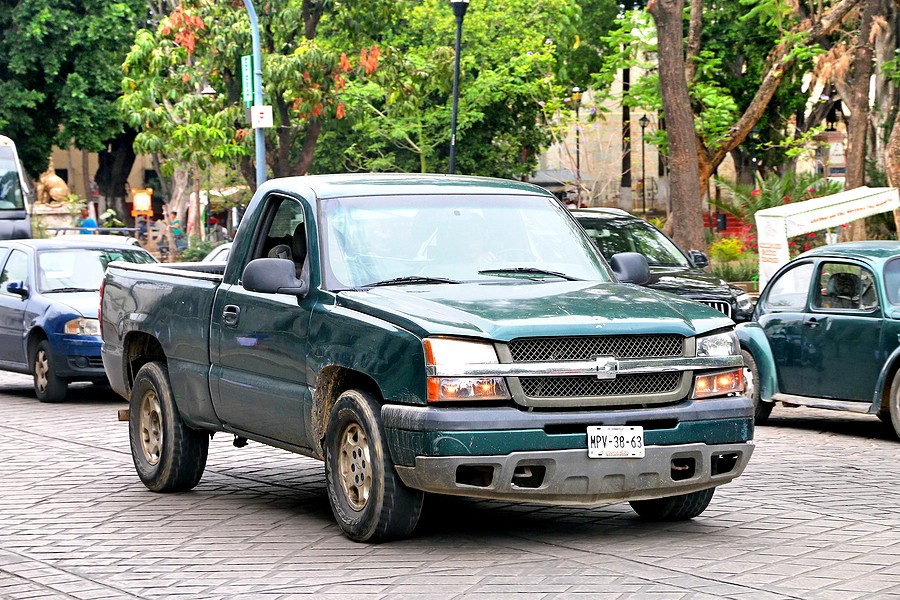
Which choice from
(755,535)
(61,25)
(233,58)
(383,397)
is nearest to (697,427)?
(755,535)

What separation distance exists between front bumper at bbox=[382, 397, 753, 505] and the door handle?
69.8 inches

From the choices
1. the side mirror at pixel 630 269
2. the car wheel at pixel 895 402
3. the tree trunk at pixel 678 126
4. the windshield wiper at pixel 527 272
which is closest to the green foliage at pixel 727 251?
the tree trunk at pixel 678 126

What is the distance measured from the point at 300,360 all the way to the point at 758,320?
266 inches

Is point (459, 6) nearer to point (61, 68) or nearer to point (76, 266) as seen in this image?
point (76, 266)

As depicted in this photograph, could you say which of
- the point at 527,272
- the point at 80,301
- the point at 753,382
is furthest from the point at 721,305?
the point at 527,272

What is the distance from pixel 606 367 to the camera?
A: 7062 mm

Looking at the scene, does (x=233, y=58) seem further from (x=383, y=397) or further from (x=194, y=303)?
(x=383, y=397)

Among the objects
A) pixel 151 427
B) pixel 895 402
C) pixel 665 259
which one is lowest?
pixel 895 402

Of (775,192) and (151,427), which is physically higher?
(775,192)

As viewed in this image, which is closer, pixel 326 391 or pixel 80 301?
pixel 326 391

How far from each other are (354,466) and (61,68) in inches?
1870

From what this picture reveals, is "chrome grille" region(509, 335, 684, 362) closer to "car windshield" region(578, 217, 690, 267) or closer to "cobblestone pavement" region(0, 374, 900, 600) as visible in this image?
"cobblestone pavement" region(0, 374, 900, 600)

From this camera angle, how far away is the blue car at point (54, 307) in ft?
53.1

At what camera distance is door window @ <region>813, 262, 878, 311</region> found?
12.5 metres
